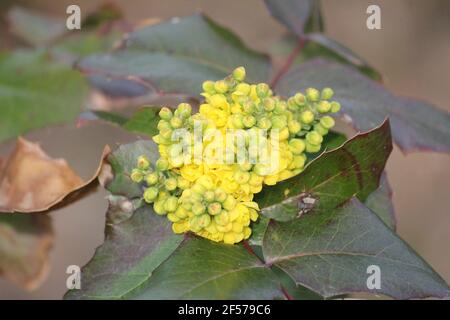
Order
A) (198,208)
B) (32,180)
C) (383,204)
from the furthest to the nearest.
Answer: (32,180) → (383,204) → (198,208)

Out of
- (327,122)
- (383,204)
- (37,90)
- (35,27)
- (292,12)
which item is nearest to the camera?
(327,122)

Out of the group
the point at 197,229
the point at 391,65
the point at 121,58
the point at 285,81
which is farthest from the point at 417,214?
the point at 197,229

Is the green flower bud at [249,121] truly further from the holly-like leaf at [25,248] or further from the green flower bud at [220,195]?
the holly-like leaf at [25,248]

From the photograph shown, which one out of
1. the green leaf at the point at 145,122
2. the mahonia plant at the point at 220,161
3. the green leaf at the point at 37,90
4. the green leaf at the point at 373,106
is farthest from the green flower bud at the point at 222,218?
the green leaf at the point at 37,90

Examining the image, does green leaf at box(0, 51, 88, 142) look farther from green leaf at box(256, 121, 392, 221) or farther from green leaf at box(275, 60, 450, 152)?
green leaf at box(256, 121, 392, 221)

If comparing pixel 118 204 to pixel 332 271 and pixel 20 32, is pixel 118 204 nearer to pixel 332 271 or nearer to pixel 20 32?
pixel 332 271

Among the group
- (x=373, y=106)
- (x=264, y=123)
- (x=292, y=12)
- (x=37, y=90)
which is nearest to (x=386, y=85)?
(x=292, y=12)

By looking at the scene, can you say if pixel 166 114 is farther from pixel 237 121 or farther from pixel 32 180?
pixel 32 180
